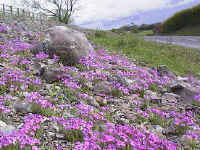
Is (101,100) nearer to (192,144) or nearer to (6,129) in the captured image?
(192,144)

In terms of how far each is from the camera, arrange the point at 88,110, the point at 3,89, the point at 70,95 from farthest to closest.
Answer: the point at 70,95 < the point at 3,89 < the point at 88,110

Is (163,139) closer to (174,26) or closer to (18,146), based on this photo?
(18,146)

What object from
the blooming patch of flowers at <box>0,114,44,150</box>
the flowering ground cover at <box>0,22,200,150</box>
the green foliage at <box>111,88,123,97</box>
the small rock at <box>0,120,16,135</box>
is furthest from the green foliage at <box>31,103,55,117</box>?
the green foliage at <box>111,88,123,97</box>

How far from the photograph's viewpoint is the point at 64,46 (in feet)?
30.3

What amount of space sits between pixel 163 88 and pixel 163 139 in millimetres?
4463

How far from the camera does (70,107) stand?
5.82 meters

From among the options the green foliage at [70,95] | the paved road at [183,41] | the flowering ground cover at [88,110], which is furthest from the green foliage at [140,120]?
the paved road at [183,41]

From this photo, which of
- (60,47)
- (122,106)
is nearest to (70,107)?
(122,106)

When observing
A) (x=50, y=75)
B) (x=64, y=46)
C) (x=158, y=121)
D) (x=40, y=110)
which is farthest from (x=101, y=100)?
(x=64, y=46)

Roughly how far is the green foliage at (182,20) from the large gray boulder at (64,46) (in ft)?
137

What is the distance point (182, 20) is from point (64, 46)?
144ft

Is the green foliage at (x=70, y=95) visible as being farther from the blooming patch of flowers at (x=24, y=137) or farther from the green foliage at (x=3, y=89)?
the blooming patch of flowers at (x=24, y=137)

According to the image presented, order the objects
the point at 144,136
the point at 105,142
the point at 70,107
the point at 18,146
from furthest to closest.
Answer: the point at 70,107
the point at 144,136
the point at 105,142
the point at 18,146

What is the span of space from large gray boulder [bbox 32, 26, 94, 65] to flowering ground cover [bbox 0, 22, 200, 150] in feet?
0.98
